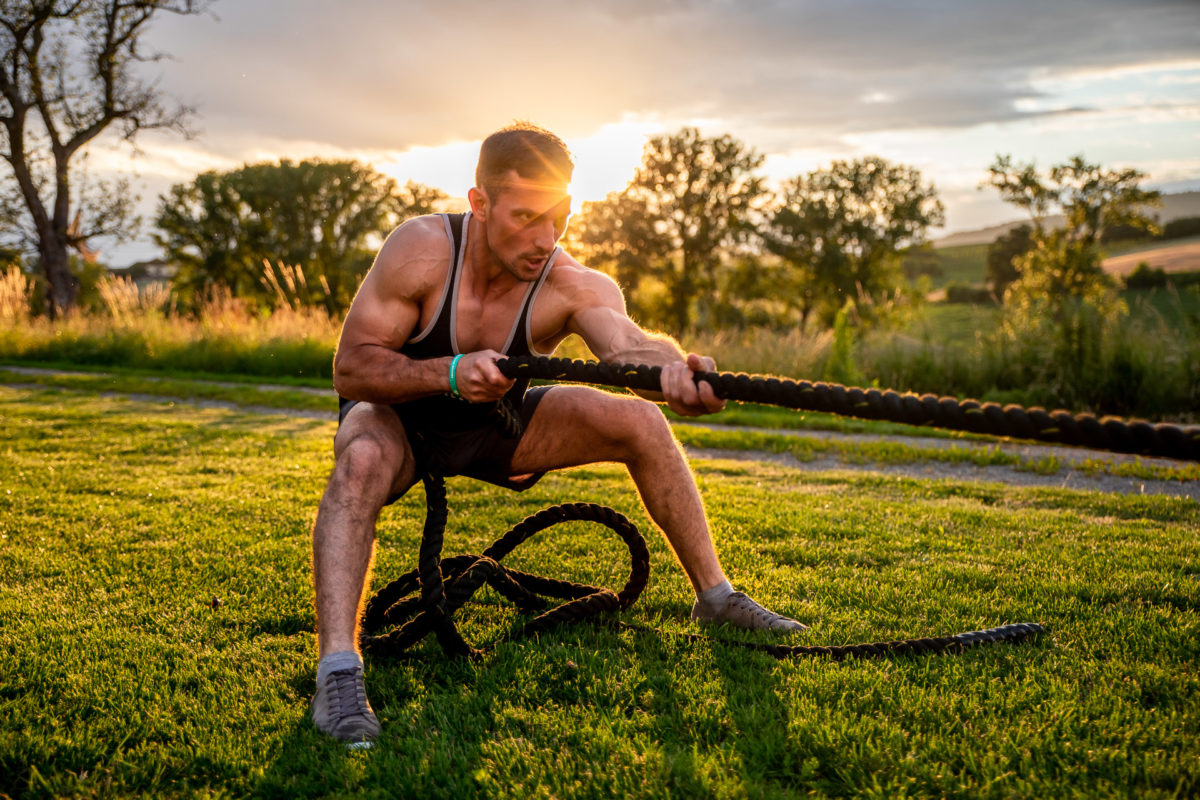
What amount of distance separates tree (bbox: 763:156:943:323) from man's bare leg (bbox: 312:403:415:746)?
39178mm

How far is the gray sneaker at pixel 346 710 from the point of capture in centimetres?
224

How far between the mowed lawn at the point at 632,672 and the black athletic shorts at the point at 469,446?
574mm

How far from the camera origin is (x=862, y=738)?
2.15 metres

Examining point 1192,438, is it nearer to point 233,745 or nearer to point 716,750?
point 716,750

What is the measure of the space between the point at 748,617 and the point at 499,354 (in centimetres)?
127

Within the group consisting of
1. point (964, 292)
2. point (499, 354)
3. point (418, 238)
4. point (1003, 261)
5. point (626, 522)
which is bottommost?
point (626, 522)

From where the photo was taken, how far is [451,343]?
3.00 m

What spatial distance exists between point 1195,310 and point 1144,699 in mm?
9932

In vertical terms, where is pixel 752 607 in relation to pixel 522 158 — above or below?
below

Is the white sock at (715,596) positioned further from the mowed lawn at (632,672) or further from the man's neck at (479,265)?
the man's neck at (479,265)

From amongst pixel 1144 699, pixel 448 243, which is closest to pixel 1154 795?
pixel 1144 699

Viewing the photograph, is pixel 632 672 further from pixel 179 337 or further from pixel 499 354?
pixel 179 337

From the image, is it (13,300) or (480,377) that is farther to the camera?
(13,300)

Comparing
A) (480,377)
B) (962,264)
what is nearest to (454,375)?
(480,377)
